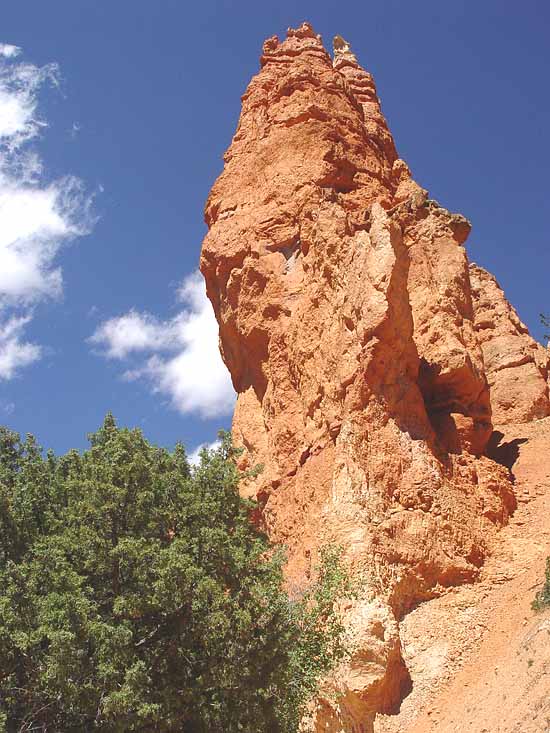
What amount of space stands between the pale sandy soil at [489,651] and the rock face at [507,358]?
9790 mm

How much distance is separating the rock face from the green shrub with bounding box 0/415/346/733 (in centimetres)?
1513

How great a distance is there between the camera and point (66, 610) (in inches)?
460

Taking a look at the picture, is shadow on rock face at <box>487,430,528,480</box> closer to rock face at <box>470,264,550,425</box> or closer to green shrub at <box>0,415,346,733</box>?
rock face at <box>470,264,550,425</box>

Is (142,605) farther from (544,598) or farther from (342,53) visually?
(342,53)

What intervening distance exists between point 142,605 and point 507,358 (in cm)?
2294

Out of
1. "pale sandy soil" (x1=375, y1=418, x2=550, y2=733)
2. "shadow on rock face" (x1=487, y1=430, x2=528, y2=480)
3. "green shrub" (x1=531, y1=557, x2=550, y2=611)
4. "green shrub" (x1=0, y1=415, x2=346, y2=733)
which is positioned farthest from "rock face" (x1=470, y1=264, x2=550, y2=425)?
"green shrub" (x1=0, y1=415, x2=346, y2=733)

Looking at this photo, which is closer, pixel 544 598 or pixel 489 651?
pixel 544 598

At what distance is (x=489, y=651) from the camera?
1562cm

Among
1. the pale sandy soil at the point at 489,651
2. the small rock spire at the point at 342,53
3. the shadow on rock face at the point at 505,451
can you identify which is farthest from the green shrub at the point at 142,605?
the small rock spire at the point at 342,53

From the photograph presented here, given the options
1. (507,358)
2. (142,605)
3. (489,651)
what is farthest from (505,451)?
(142,605)

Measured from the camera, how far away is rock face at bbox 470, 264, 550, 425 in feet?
95.5

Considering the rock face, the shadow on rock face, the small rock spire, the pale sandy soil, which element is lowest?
the pale sandy soil

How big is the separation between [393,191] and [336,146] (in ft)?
9.49

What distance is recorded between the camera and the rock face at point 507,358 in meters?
29.1
